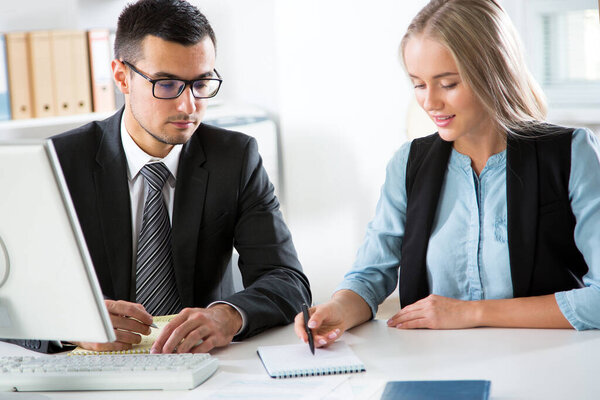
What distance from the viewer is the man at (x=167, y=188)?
200cm

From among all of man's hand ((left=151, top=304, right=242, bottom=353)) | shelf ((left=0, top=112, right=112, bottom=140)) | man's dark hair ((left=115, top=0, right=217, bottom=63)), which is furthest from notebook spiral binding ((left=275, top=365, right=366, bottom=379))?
shelf ((left=0, top=112, right=112, bottom=140))

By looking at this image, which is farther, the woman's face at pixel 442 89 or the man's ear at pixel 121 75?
the man's ear at pixel 121 75

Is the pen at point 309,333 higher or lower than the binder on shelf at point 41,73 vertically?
lower

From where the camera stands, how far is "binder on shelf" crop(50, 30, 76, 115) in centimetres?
321

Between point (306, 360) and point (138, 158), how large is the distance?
86 cm

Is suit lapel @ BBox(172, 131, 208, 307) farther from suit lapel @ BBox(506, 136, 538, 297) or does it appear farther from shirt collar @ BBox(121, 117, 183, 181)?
suit lapel @ BBox(506, 136, 538, 297)

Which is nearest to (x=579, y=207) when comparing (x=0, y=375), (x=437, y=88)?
(x=437, y=88)

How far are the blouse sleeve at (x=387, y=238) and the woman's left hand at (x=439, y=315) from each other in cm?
22

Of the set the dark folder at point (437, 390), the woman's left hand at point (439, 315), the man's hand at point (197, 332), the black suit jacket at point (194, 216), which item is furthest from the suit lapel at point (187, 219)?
the dark folder at point (437, 390)

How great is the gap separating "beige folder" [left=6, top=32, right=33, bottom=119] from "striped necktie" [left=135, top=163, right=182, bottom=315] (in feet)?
4.43

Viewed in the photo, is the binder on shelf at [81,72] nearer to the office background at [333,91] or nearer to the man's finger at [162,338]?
the office background at [333,91]

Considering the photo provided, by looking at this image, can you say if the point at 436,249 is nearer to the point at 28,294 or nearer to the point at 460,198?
the point at 460,198

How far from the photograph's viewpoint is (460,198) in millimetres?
1884

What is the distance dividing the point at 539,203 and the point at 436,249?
0.87 ft
